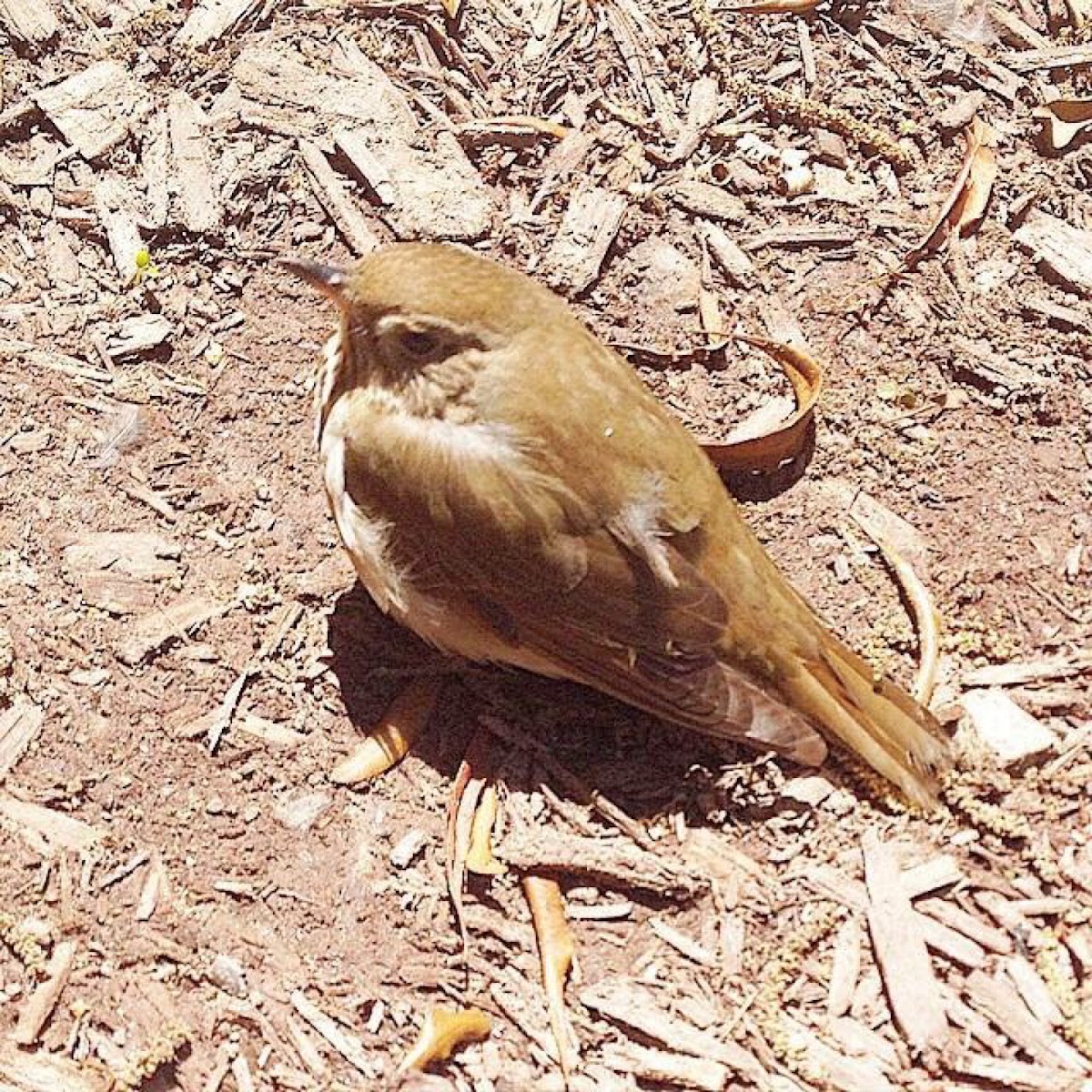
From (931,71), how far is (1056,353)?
4.86 ft

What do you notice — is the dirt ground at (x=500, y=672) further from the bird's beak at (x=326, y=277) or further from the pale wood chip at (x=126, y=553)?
the bird's beak at (x=326, y=277)

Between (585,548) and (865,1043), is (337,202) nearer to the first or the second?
(585,548)

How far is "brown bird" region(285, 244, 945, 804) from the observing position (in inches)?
194

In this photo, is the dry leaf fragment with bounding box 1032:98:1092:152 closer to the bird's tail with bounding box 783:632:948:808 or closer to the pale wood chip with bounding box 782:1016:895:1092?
the bird's tail with bounding box 783:632:948:808

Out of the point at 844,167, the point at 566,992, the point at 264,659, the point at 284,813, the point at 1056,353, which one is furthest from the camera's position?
the point at 844,167

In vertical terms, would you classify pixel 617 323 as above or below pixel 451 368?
below

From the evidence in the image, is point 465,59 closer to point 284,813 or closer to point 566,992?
point 284,813

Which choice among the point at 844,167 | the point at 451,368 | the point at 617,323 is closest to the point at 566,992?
the point at 451,368

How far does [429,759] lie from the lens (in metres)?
5.27

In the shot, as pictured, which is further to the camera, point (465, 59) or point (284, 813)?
point (465, 59)

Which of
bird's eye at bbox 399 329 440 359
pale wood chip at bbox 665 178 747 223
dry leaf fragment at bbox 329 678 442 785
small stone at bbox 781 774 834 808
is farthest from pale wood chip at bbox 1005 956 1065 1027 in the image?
pale wood chip at bbox 665 178 747 223

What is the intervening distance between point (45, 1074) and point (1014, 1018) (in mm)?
2695

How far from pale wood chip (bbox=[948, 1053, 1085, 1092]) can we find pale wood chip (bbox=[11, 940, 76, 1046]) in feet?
8.21

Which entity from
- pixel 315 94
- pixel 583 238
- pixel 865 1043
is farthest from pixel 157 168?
pixel 865 1043
